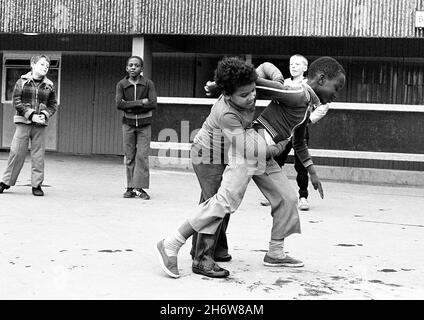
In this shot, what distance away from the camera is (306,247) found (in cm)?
628

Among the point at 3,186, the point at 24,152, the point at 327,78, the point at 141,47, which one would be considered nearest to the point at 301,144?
the point at 327,78

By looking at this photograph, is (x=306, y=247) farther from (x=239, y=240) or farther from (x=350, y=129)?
(x=350, y=129)

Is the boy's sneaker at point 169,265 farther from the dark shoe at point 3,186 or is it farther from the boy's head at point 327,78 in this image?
the dark shoe at point 3,186

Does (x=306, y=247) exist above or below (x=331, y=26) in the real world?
below

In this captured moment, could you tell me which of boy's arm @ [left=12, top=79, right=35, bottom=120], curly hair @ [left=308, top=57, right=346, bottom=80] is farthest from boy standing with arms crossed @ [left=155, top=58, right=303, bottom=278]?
boy's arm @ [left=12, top=79, right=35, bottom=120]

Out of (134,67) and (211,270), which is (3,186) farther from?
(211,270)

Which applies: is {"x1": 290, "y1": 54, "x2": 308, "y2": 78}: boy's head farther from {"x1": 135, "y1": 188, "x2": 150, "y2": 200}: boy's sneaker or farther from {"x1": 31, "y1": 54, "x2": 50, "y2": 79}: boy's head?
{"x1": 31, "y1": 54, "x2": 50, "y2": 79}: boy's head

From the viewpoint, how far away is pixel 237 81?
16.4ft

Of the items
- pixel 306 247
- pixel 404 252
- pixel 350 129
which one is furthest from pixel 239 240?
pixel 350 129

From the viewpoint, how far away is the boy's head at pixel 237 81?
4988 millimetres

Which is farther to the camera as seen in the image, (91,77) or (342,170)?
(91,77)

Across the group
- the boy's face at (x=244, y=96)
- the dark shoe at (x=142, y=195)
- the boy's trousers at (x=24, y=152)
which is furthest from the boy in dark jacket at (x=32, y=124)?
the boy's face at (x=244, y=96)
